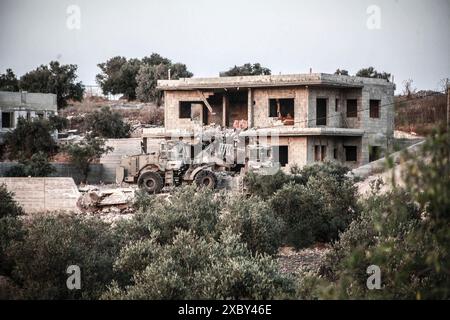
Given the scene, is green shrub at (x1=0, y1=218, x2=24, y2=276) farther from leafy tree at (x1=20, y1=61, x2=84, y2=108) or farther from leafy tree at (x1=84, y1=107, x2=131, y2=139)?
leafy tree at (x1=20, y1=61, x2=84, y2=108)

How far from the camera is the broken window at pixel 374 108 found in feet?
137

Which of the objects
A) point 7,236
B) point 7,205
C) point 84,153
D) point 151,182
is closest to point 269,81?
point 151,182

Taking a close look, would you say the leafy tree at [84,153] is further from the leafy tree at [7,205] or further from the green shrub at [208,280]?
the green shrub at [208,280]

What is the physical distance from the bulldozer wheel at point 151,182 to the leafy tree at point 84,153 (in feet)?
23.7

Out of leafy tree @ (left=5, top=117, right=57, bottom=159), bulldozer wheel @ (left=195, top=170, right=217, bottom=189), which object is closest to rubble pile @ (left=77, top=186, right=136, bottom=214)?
bulldozer wheel @ (left=195, top=170, right=217, bottom=189)

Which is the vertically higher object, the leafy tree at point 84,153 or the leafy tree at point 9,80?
the leafy tree at point 9,80

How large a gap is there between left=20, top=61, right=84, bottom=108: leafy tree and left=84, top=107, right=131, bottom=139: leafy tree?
36.0ft

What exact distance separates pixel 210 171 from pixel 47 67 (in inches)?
1476

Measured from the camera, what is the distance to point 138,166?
3356cm

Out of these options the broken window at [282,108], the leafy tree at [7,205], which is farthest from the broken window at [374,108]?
the leafy tree at [7,205]

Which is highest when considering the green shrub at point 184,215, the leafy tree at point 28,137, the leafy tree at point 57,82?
the leafy tree at point 57,82
